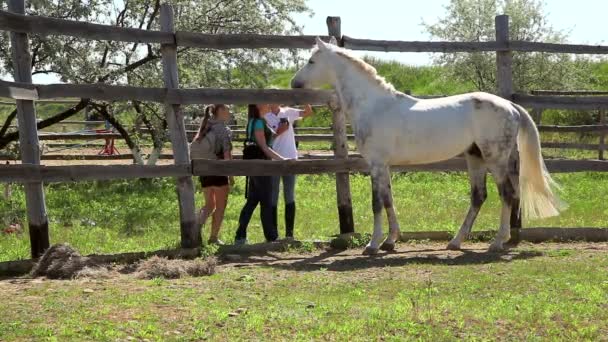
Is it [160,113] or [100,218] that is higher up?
[160,113]

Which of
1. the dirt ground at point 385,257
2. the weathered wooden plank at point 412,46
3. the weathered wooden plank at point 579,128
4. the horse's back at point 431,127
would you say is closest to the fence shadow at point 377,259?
the dirt ground at point 385,257

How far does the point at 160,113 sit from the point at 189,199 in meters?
→ 7.17

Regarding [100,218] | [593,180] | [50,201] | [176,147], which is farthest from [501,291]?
[593,180]

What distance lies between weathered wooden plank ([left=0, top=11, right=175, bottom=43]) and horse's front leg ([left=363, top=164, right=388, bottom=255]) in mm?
2436

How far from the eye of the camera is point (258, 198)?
940cm

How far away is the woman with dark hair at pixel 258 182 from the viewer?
917 centimetres

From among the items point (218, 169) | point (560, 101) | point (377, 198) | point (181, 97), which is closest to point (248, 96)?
point (181, 97)

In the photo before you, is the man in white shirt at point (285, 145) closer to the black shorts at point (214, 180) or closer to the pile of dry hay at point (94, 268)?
the black shorts at point (214, 180)

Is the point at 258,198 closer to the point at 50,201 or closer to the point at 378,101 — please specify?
the point at 378,101

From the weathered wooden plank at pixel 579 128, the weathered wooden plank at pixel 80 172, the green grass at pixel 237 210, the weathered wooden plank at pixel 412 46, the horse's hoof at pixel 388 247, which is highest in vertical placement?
the weathered wooden plank at pixel 412 46

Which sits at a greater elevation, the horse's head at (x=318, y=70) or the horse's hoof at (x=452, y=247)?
the horse's head at (x=318, y=70)

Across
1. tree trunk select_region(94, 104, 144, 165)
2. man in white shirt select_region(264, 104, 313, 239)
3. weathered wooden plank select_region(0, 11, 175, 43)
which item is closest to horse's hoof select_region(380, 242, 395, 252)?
man in white shirt select_region(264, 104, 313, 239)

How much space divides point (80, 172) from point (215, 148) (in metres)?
1.86

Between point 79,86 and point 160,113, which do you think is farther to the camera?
point 160,113
